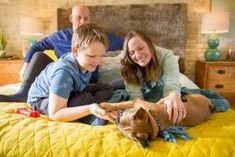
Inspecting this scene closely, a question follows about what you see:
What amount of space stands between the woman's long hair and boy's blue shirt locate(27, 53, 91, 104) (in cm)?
28

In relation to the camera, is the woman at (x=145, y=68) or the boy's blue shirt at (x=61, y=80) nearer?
the boy's blue shirt at (x=61, y=80)

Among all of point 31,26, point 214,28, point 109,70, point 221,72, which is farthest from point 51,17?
point 221,72

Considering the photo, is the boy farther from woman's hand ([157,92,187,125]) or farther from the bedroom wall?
the bedroom wall

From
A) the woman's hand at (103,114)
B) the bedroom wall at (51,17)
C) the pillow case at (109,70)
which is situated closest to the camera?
the woman's hand at (103,114)

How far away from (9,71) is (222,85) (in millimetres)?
2800

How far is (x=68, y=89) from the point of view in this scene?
1150 millimetres

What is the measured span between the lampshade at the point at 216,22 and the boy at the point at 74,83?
7.71 feet

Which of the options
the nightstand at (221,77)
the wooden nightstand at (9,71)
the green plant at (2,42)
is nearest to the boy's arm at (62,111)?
the nightstand at (221,77)

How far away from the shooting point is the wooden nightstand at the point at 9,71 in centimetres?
346

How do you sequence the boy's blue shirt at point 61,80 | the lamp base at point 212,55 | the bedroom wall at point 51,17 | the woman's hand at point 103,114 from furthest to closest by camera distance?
the bedroom wall at point 51,17, the lamp base at point 212,55, the boy's blue shirt at point 61,80, the woman's hand at point 103,114

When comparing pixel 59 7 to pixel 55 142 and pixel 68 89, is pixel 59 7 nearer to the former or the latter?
pixel 68 89

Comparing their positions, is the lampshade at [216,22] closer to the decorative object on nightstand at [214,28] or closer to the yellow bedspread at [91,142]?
the decorative object on nightstand at [214,28]

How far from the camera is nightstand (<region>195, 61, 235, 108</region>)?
125 inches

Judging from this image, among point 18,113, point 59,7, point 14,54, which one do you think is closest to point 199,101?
point 18,113
